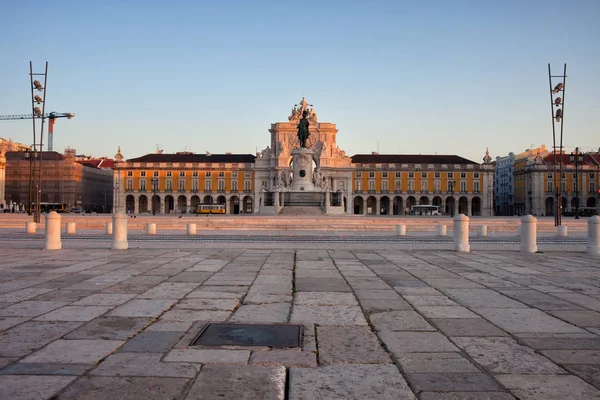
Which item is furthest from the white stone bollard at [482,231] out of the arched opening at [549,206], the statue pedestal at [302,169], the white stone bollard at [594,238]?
the arched opening at [549,206]

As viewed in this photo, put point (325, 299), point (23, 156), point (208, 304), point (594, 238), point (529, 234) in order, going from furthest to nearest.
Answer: point (23, 156)
point (529, 234)
point (594, 238)
point (325, 299)
point (208, 304)

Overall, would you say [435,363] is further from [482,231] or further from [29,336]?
[482,231]

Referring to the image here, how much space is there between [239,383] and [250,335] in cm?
132

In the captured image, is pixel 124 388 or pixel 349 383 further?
pixel 349 383

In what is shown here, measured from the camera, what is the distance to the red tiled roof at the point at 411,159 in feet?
317

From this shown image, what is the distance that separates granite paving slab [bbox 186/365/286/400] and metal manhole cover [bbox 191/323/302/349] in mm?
660

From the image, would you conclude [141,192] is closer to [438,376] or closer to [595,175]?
[595,175]

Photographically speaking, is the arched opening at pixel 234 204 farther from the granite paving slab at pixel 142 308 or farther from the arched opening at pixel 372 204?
Answer: the granite paving slab at pixel 142 308

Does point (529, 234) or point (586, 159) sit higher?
point (586, 159)

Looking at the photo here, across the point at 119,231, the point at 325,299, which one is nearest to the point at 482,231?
the point at 119,231

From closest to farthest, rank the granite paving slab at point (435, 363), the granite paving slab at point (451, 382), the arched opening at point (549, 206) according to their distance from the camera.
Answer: the granite paving slab at point (451, 382), the granite paving slab at point (435, 363), the arched opening at point (549, 206)

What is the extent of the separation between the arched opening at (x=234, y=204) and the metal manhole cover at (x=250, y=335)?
9224cm

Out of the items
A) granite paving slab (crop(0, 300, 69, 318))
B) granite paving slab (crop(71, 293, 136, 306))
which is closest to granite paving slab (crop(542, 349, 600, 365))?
granite paving slab (crop(71, 293, 136, 306))

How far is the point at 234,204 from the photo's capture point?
9806 centimetres
